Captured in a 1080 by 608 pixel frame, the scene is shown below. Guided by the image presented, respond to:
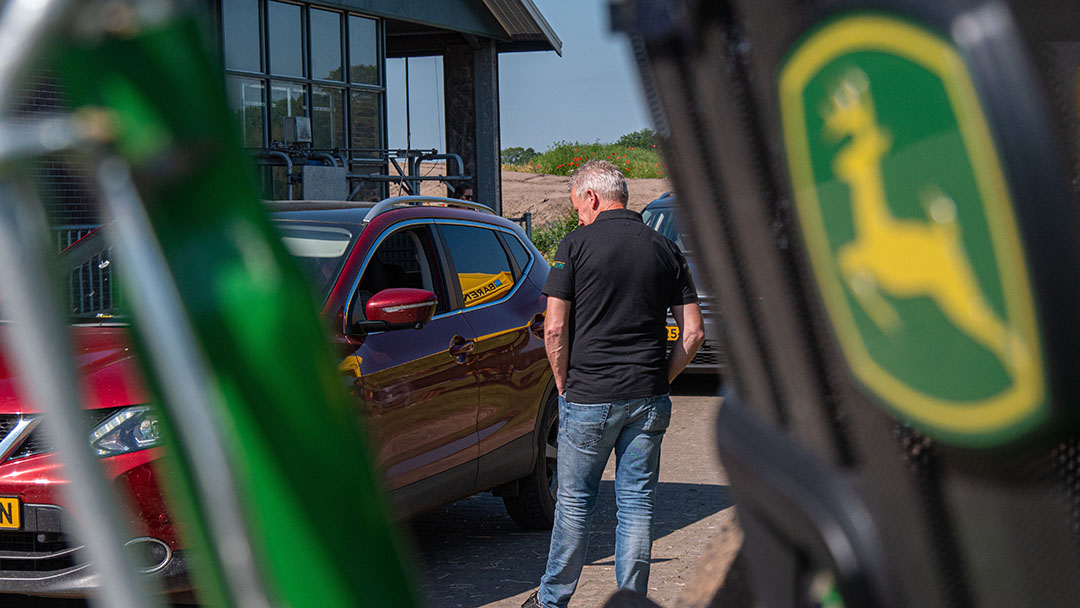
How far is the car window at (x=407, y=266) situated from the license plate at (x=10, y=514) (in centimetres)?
184

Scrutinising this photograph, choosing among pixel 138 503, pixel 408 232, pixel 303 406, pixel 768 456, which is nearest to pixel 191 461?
pixel 303 406

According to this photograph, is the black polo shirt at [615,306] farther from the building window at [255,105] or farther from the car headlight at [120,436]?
the building window at [255,105]

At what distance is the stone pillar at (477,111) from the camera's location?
891 inches

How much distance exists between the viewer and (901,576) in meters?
0.76

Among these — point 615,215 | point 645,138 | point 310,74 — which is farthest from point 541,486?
point 310,74

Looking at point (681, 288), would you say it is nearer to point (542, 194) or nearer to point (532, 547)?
point (532, 547)

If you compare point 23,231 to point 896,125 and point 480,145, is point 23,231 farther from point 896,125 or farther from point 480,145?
point 480,145

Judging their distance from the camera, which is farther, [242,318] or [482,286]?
[482,286]

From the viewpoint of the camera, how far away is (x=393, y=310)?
201 inches

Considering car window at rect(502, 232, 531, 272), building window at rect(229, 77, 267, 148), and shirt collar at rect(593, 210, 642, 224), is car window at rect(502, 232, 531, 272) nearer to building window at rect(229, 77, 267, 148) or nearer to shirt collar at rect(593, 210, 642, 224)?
shirt collar at rect(593, 210, 642, 224)

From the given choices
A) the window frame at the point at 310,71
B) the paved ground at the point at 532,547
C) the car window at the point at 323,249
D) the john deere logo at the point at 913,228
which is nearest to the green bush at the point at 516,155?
the window frame at the point at 310,71

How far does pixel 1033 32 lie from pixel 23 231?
1.97ft

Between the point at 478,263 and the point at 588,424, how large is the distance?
1747mm

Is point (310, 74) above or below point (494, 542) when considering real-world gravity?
above
